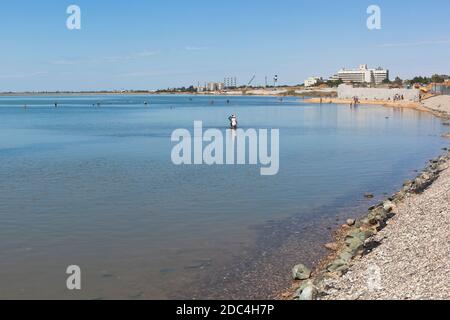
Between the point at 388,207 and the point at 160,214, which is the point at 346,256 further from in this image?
the point at 160,214

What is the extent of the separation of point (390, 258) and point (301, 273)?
203 cm

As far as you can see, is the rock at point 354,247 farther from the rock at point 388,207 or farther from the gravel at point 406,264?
the rock at point 388,207

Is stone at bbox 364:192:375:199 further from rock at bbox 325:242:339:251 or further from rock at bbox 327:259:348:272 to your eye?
rock at bbox 327:259:348:272

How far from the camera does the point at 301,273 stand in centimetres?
1224

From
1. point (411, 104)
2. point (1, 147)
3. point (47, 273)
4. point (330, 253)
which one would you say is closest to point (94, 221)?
point (47, 273)

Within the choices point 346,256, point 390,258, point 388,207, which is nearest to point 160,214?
point 346,256

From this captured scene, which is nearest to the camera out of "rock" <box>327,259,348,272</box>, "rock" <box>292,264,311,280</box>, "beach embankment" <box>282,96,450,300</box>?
"beach embankment" <box>282,96,450,300</box>

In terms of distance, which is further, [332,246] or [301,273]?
[332,246]

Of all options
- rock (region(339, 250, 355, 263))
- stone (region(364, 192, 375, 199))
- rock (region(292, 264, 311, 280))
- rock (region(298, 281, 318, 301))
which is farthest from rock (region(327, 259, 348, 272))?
stone (region(364, 192, 375, 199))

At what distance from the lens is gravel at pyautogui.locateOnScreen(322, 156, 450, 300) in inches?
362

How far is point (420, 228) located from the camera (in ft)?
44.0

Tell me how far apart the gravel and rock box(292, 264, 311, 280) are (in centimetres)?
109

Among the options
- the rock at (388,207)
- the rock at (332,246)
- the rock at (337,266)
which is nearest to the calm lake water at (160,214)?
→ the rock at (332,246)

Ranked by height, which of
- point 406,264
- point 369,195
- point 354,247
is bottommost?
point 354,247
